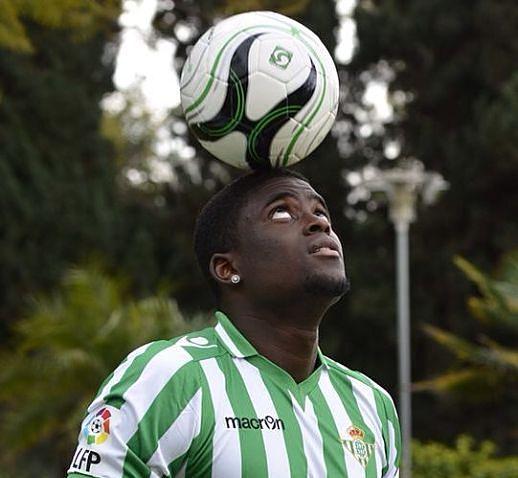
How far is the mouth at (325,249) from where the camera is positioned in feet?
9.53

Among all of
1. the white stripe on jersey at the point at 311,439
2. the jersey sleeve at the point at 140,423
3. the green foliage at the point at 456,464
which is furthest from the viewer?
the green foliage at the point at 456,464

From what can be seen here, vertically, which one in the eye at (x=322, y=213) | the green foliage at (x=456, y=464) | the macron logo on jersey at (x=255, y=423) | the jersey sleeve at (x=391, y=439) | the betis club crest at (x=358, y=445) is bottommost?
the macron logo on jersey at (x=255, y=423)

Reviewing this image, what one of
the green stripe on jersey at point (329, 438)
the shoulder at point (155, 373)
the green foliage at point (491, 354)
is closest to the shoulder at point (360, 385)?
the green stripe on jersey at point (329, 438)

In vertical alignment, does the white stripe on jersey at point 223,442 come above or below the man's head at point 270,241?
below

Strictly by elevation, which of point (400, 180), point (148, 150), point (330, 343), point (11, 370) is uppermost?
point (148, 150)

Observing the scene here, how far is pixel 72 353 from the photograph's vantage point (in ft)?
37.6

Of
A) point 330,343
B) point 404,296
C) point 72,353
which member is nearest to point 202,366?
point 72,353

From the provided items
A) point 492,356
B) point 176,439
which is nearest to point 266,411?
point 176,439

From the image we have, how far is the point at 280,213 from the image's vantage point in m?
2.99

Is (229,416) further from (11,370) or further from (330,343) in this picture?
(330,343)

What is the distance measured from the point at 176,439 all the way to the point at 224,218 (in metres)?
0.69

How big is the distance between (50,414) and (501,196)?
33.2 feet

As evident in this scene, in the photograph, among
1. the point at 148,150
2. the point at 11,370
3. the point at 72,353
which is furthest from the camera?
the point at 148,150

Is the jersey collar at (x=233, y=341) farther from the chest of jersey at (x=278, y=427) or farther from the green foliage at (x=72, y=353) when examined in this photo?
the green foliage at (x=72, y=353)
